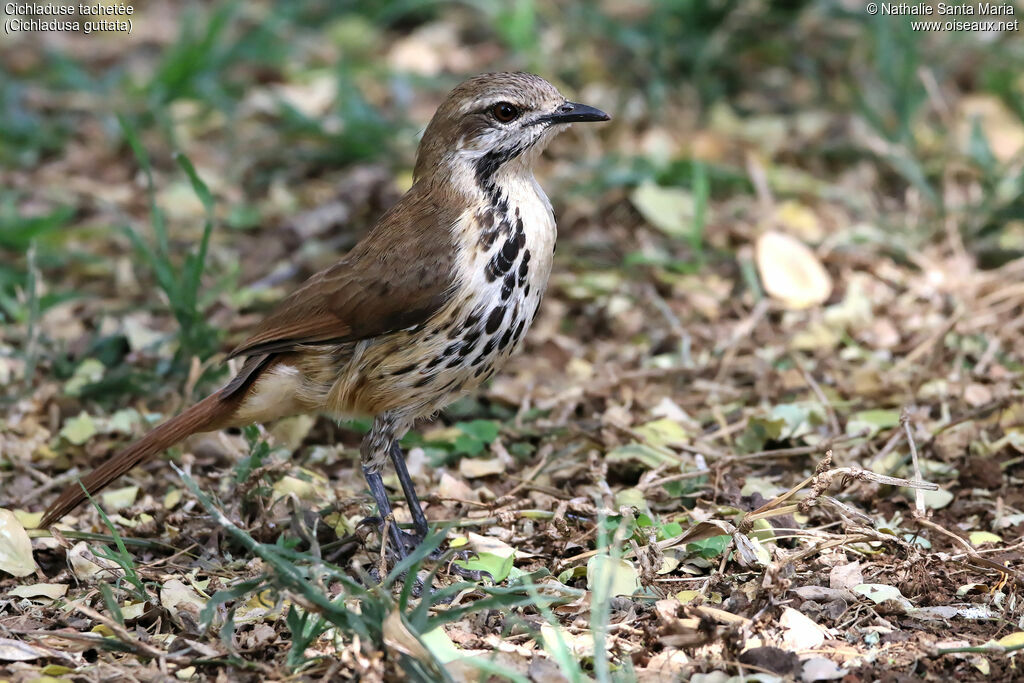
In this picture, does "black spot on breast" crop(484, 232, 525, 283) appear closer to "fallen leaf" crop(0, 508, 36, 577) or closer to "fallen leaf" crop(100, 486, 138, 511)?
"fallen leaf" crop(100, 486, 138, 511)

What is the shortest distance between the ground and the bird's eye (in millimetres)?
1414

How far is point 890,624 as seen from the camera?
3947 mm

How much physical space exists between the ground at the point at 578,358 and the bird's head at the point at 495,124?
1266 millimetres

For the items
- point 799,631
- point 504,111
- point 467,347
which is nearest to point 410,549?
point 467,347

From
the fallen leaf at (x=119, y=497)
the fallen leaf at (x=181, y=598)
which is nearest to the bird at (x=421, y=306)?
the fallen leaf at (x=119, y=497)

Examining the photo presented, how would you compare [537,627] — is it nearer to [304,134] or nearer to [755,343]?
[755,343]

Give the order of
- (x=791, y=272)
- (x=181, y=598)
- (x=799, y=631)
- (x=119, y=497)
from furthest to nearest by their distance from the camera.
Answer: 1. (x=791, y=272)
2. (x=119, y=497)
3. (x=181, y=598)
4. (x=799, y=631)

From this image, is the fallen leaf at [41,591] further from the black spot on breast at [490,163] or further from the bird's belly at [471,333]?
the black spot on breast at [490,163]

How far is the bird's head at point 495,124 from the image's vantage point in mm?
4793

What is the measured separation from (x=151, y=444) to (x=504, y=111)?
1870 millimetres

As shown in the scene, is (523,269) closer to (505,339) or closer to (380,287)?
(505,339)

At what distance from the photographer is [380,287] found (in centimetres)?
458

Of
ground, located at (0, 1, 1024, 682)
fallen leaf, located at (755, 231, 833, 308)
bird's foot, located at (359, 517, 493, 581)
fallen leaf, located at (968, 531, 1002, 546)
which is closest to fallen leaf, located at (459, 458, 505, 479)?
ground, located at (0, 1, 1024, 682)

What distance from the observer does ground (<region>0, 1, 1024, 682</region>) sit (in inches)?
153
